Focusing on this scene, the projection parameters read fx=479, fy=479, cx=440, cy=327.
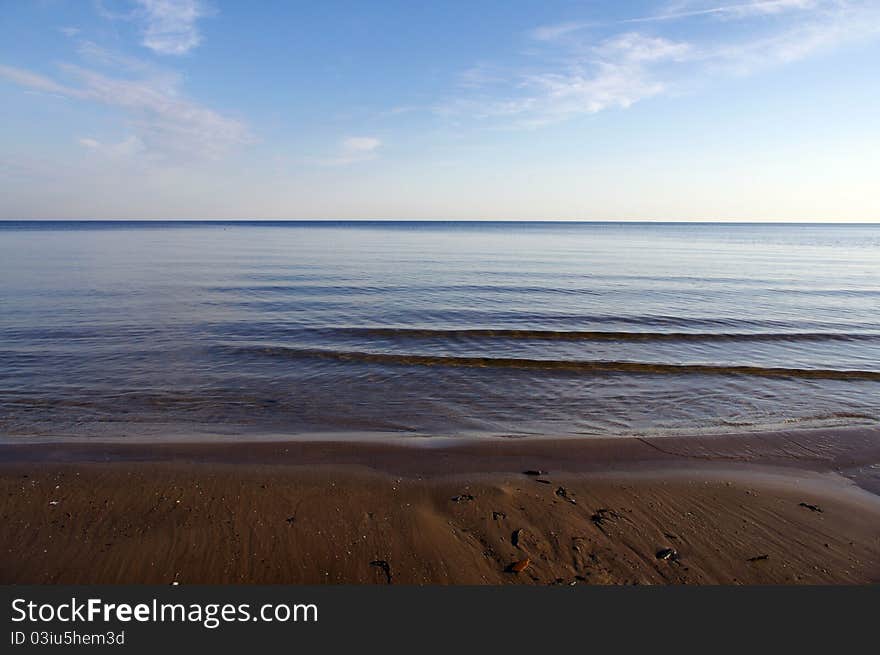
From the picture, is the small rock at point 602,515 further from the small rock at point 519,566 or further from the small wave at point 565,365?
the small wave at point 565,365

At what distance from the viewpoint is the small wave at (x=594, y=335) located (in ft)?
52.2

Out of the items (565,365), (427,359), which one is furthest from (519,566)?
(427,359)

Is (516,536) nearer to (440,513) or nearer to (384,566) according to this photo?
(440,513)

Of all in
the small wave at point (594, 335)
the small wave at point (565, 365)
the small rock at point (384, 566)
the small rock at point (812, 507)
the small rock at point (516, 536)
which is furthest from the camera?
the small wave at point (594, 335)

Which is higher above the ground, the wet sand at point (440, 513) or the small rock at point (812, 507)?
the wet sand at point (440, 513)

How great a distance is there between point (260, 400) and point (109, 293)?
18.1 metres

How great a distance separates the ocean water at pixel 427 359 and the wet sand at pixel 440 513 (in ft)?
4.01

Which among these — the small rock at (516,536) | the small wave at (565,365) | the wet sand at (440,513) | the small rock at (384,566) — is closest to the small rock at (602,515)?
the wet sand at (440,513)

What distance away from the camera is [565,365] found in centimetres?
1305

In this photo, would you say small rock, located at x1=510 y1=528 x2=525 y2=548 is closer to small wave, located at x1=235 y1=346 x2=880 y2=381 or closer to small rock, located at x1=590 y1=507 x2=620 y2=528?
small rock, located at x1=590 y1=507 x2=620 y2=528

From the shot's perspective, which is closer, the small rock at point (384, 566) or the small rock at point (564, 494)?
the small rock at point (384, 566)

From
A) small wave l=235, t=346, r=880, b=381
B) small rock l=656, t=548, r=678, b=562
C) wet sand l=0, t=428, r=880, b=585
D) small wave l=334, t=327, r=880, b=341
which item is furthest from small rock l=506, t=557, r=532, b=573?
small wave l=334, t=327, r=880, b=341

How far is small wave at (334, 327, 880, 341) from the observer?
15.9 meters

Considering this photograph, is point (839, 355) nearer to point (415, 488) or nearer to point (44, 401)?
point (415, 488)
